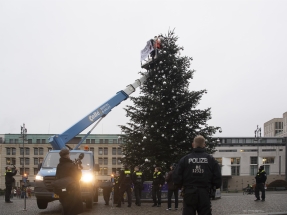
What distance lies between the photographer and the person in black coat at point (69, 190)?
882 centimetres

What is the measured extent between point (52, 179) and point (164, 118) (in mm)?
12416

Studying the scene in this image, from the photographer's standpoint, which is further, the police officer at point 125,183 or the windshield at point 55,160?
the police officer at point 125,183

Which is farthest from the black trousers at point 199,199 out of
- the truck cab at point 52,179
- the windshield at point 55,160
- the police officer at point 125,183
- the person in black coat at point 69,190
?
the police officer at point 125,183

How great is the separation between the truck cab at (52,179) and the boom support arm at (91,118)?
82.5 inches

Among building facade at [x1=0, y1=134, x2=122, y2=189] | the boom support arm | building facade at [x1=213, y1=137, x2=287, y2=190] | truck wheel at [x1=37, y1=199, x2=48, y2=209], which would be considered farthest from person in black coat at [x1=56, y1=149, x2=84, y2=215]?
building facade at [x1=0, y1=134, x2=122, y2=189]

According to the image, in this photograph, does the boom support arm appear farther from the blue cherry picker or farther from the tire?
Result: the tire

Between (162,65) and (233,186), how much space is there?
7588 centimetres

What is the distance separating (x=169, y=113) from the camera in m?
27.2

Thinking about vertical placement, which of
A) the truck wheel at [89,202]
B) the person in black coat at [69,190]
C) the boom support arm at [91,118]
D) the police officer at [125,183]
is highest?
the boom support arm at [91,118]

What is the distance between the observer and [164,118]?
1057 inches

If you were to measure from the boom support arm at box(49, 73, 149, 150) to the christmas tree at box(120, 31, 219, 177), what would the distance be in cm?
148

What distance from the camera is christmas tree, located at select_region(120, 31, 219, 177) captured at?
26594mm

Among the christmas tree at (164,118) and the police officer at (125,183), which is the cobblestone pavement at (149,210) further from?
the christmas tree at (164,118)

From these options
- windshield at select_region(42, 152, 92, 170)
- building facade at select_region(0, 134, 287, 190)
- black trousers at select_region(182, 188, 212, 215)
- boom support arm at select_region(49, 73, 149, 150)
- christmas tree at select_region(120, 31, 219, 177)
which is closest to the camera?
black trousers at select_region(182, 188, 212, 215)
